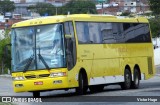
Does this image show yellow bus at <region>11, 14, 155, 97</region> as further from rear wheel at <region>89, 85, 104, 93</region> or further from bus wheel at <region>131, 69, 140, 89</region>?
bus wheel at <region>131, 69, 140, 89</region>

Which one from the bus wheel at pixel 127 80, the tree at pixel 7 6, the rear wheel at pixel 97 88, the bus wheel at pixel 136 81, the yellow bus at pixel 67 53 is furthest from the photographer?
the tree at pixel 7 6

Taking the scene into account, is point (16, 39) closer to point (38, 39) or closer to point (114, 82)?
point (38, 39)

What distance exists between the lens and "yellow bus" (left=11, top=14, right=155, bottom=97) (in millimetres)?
22469

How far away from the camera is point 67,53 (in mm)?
22609

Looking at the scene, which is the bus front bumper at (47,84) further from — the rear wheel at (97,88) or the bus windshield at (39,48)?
the rear wheel at (97,88)

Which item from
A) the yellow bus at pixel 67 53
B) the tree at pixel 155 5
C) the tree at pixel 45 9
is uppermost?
the tree at pixel 45 9

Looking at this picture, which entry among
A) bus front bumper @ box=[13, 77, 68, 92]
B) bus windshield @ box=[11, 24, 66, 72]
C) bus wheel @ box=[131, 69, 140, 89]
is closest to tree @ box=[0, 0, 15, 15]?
bus wheel @ box=[131, 69, 140, 89]

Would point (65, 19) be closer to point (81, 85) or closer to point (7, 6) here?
point (81, 85)

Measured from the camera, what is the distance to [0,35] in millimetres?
113125

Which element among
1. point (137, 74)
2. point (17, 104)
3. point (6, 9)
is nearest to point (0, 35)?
point (6, 9)

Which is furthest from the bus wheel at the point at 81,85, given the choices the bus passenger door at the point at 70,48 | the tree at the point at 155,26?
the tree at the point at 155,26

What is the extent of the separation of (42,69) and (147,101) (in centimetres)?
509

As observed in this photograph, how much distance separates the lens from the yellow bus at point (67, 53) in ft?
73.7

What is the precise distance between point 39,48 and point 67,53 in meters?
1.07
